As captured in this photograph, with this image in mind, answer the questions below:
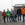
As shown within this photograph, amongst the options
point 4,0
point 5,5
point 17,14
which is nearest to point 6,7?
point 5,5

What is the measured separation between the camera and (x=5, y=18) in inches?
71.1

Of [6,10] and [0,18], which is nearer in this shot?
[0,18]

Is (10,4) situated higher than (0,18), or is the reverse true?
(10,4)

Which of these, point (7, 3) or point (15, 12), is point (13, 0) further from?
point (15, 12)

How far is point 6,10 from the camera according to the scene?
70.3 inches

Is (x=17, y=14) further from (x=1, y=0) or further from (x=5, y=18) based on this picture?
(x=1, y=0)

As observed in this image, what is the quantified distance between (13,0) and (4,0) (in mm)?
230

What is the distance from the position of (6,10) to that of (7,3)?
181mm

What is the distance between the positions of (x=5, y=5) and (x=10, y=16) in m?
0.32

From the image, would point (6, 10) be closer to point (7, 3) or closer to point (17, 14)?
point (7, 3)

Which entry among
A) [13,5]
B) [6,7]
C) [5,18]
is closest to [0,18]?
[5,18]

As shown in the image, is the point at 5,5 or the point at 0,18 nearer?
the point at 0,18

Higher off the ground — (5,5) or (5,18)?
(5,5)

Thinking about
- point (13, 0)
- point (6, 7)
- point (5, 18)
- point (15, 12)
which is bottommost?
point (5, 18)
